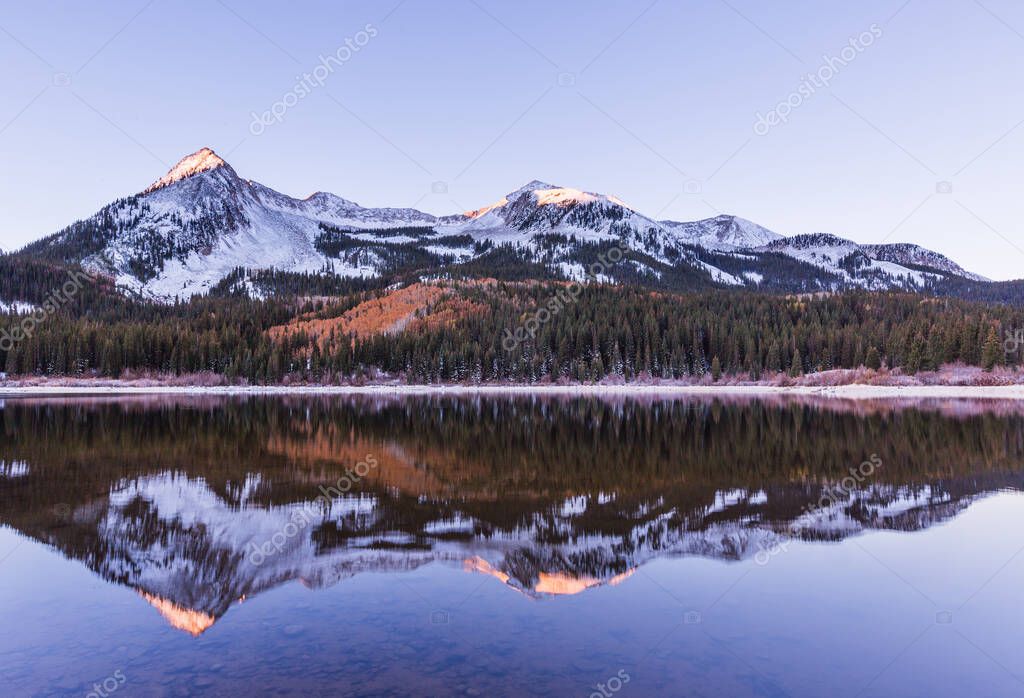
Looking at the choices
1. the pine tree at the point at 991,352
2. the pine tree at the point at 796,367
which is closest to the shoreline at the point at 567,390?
the pine tree at the point at 796,367

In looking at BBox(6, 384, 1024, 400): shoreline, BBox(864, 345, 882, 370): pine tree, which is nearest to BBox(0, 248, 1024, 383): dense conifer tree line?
BBox(864, 345, 882, 370): pine tree

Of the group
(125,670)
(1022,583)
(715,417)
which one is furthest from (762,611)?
(715,417)

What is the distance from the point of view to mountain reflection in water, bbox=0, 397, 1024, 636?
48.6 feet

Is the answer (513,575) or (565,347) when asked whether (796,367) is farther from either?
(513,575)

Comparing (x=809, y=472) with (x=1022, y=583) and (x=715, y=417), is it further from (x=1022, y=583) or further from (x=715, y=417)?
(x=715, y=417)

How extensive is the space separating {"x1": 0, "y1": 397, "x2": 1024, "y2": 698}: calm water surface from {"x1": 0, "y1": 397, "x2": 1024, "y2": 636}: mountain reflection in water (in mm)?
134

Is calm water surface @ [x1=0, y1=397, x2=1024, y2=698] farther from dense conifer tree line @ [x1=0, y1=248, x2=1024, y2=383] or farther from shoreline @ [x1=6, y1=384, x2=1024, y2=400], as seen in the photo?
dense conifer tree line @ [x1=0, y1=248, x2=1024, y2=383]

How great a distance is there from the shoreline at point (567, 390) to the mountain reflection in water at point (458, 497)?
5657 centimetres

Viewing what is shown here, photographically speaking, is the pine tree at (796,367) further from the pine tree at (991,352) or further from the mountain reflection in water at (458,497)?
the mountain reflection in water at (458,497)

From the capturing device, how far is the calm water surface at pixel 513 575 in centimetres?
960

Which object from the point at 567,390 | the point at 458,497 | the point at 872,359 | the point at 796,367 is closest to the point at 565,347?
the point at 567,390

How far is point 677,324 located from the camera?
451 ft

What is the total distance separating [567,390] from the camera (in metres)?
117

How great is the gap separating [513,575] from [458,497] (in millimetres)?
8039
